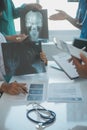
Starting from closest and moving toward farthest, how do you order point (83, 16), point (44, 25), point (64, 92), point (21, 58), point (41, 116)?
1. point (41, 116)
2. point (64, 92)
3. point (21, 58)
4. point (83, 16)
5. point (44, 25)

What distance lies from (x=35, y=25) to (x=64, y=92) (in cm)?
143

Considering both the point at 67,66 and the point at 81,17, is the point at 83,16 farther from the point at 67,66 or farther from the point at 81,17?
the point at 67,66

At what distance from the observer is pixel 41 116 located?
1160 millimetres

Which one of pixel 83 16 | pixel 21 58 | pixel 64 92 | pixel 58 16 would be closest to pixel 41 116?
pixel 64 92

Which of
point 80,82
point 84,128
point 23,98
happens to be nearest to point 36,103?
point 23,98

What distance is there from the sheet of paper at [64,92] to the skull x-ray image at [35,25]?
119 centimetres

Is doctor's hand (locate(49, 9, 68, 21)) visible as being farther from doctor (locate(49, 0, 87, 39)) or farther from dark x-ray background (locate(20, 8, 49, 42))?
dark x-ray background (locate(20, 8, 49, 42))

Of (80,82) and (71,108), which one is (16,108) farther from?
(80,82)

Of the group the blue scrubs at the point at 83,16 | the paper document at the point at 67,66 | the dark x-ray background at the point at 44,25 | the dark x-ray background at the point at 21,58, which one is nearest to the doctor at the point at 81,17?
the blue scrubs at the point at 83,16

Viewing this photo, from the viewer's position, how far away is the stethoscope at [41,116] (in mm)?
1099

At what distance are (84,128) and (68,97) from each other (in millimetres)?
321

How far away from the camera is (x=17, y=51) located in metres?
1.67

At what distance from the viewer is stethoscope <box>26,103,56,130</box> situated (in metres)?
1.10

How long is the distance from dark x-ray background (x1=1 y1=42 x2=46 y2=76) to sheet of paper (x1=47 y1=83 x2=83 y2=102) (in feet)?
0.77
